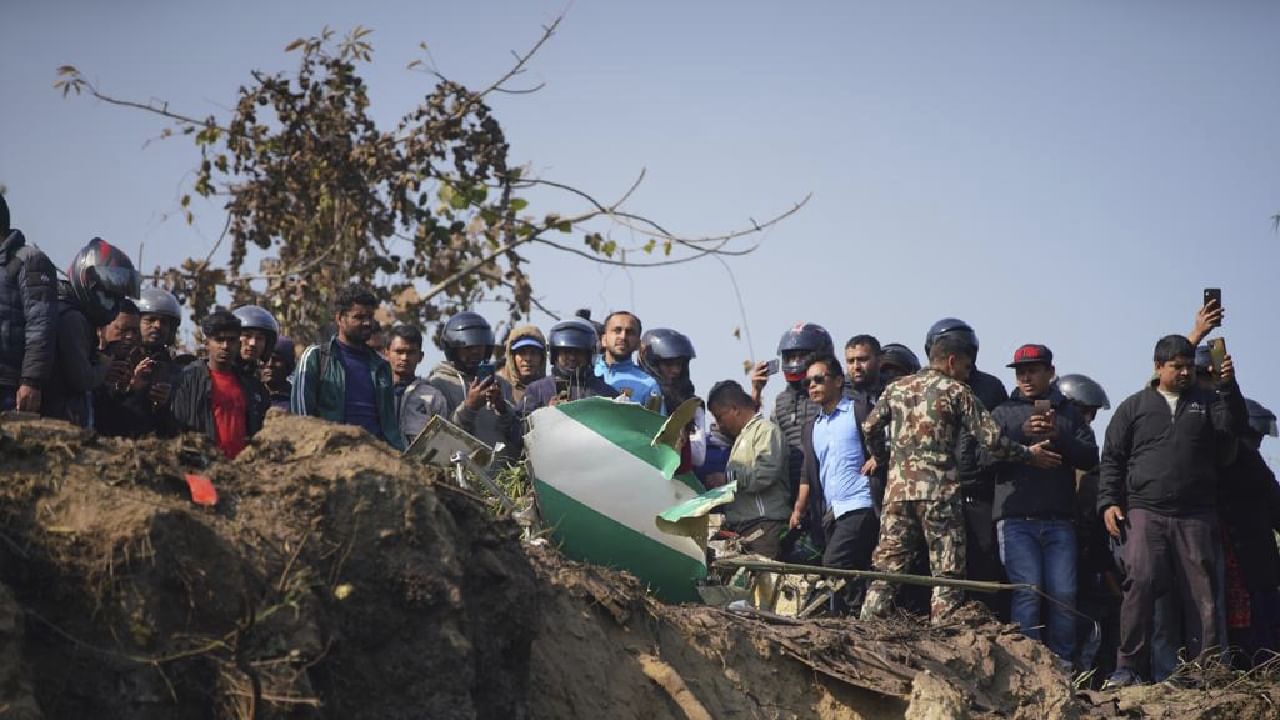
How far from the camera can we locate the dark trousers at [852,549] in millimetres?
10352

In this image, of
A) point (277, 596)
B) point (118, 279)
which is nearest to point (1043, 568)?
point (118, 279)

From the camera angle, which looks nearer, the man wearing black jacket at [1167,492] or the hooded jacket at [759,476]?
the man wearing black jacket at [1167,492]

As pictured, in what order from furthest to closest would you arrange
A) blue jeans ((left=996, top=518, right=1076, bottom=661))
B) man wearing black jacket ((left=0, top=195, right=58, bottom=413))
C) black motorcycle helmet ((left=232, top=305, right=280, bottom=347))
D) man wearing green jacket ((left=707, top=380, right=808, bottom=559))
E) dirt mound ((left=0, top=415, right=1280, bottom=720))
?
man wearing green jacket ((left=707, top=380, right=808, bottom=559)), black motorcycle helmet ((left=232, top=305, right=280, bottom=347)), blue jeans ((left=996, top=518, right=1076, bottom=661)), man wearing black jacket ((left=0, top=195, right=58, bottom=413)), dirt mound ((left=0, top=415, right=1280, bottom=720))

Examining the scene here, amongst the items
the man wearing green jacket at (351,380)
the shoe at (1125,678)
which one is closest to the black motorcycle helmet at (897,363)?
the shoe at (1125,678)

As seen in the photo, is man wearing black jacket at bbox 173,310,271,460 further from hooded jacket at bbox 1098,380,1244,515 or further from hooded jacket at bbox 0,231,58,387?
hooded jacket at bbox 1098,380,1244,515

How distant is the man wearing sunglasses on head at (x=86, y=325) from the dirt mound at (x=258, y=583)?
2669 mm

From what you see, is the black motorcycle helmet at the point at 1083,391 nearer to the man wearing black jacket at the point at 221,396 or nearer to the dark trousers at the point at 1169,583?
the dark trousers at the point at 1169,583

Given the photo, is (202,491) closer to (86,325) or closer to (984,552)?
(86,325)

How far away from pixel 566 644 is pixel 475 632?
124cm

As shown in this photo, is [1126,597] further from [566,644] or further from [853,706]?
→ [566,644]

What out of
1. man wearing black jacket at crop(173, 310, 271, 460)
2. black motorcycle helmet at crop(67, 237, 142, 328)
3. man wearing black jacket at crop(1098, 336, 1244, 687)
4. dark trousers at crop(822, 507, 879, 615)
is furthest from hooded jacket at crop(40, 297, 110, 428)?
man wearing black jacket at crop(1098, 336, 1244, 687)

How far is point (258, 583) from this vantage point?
5008 millimetres

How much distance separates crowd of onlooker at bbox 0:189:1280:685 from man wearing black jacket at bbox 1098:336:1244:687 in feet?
0.04

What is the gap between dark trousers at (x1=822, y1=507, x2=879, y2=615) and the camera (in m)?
10.4
